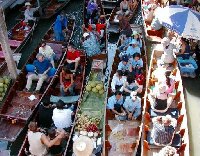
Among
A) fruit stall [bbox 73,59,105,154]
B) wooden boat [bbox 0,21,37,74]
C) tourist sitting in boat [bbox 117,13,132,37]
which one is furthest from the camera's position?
wooden boat [bbox 0,21,37,74]

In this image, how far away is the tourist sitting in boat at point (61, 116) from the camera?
372 inches

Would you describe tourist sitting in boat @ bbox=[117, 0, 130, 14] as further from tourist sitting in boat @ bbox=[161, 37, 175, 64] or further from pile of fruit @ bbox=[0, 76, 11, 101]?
pile of fruit @ bbox=[0, 76, 11, 101]

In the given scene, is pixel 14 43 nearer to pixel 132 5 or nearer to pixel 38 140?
pixel 132 5

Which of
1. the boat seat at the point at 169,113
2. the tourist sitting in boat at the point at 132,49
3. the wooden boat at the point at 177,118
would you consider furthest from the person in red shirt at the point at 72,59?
the boat seat at the point at 169,113

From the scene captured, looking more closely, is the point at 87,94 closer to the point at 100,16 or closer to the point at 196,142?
the point at 196,142

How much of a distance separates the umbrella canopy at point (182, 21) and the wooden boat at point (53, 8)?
6669 mm

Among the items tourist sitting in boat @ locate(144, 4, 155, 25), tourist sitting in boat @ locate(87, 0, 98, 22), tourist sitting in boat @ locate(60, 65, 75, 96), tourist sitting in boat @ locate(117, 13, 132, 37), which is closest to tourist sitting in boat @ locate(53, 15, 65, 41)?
tourist sitting in boat @ locate(87, 0, 98, 22)

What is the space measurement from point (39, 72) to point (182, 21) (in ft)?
16.4

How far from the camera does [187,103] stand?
10.4 m

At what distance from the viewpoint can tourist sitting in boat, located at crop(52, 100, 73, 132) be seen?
9.46 meters

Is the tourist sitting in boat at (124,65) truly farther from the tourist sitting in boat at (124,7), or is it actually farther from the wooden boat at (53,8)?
the wooden boat at (53,8)

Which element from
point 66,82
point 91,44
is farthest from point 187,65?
point 66,82

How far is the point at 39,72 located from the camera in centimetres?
1200

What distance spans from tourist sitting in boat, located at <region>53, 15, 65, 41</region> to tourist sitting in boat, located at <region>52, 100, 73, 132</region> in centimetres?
509
